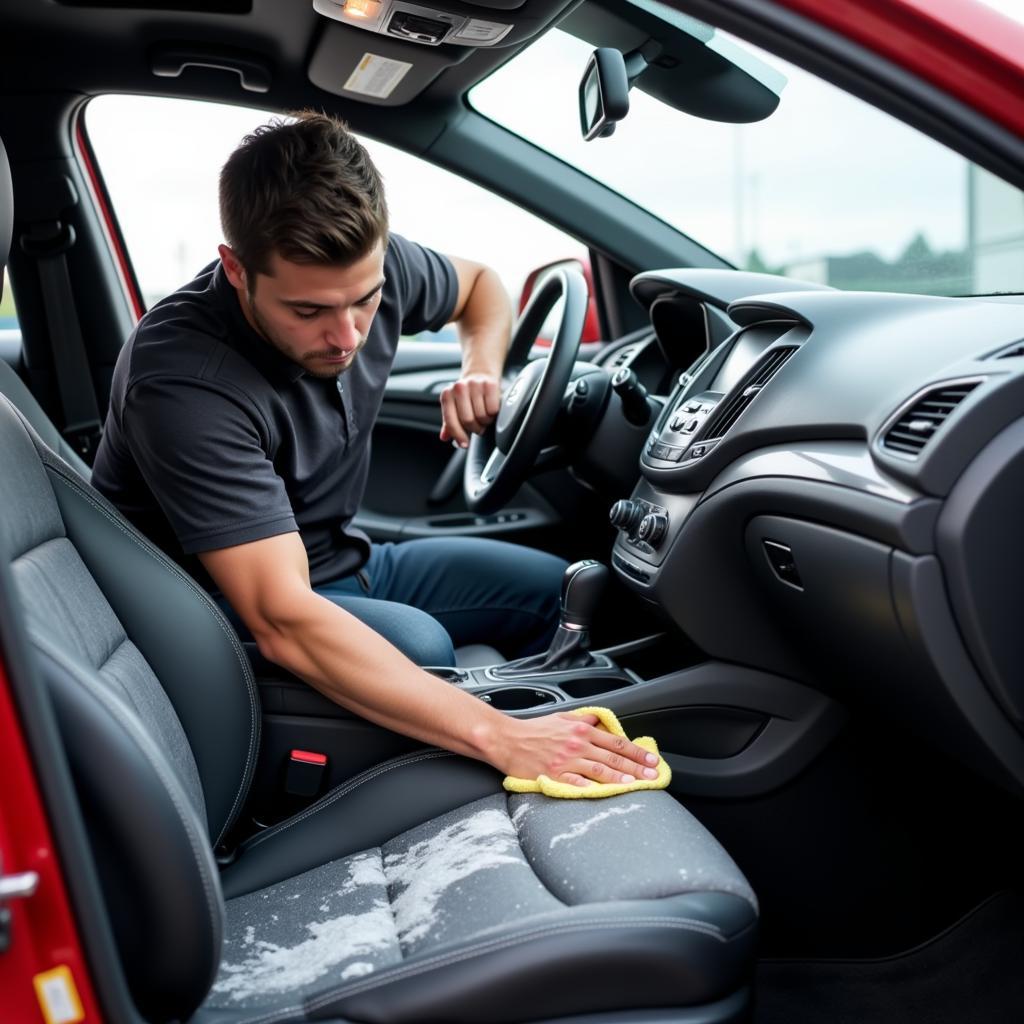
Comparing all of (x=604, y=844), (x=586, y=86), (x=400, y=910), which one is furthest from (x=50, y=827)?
(x=586, y=86)

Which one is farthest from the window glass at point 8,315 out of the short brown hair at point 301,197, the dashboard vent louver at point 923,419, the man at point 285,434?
the dashboard vent louver at point 923,419

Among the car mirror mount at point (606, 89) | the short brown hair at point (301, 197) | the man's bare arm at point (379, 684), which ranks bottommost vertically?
the man's bare arm at point (379, 684)

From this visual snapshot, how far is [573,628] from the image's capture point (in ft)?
5.43

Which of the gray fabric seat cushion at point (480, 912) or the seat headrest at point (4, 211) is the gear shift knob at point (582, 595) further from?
the seat headrest at point (4, 211)

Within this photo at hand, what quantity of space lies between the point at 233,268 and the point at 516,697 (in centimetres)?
70

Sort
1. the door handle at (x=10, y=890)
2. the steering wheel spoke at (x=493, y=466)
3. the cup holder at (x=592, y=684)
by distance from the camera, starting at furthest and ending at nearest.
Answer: the steering wheel spoke at (x=493, y=466)
the cup holder at (x=592, y=684)
the door handle at (x=10, y=890)

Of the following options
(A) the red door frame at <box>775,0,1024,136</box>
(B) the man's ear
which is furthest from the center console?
(A) the red door frame at <box>775,0,1024,136</box>

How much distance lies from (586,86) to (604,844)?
3.53 ft

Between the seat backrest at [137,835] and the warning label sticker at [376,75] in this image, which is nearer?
the seat backrest at [137,835]

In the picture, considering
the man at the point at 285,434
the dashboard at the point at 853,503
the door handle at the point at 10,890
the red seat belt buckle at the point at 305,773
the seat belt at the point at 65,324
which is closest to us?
the door handle at the point at 10,890

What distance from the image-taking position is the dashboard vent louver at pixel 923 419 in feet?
3.53

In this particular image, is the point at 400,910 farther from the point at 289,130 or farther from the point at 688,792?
the point at 289,130

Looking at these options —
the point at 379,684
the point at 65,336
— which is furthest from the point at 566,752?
the point at 65,336

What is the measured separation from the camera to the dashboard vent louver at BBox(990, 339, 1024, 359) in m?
1.08
